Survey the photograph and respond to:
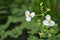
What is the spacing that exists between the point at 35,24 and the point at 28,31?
98 mm

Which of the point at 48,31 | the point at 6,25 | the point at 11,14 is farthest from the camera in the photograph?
the point at 11,14

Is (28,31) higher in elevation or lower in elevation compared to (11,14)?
lower

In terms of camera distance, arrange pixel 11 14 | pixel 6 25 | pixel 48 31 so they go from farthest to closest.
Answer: pixel 11 14
pixel 6 25
pixel 48 31

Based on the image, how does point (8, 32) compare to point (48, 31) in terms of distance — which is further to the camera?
point (8, 32)

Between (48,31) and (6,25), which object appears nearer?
Answer: (48,31)

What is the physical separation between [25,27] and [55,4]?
0.39m

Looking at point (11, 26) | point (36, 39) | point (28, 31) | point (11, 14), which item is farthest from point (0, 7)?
point (36, 39)

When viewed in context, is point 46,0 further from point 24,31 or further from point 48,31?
point 24,31

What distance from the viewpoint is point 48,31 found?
196 centimetres

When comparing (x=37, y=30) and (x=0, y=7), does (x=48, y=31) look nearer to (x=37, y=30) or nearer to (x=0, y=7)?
(x=37, y=30)

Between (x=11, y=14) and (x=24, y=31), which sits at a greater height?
(x=11, y=14)

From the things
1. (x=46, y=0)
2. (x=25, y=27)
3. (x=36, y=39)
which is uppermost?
(x=46, y=0)

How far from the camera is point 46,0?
1980mm

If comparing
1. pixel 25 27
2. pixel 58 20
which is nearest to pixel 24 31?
pixel 25 27
